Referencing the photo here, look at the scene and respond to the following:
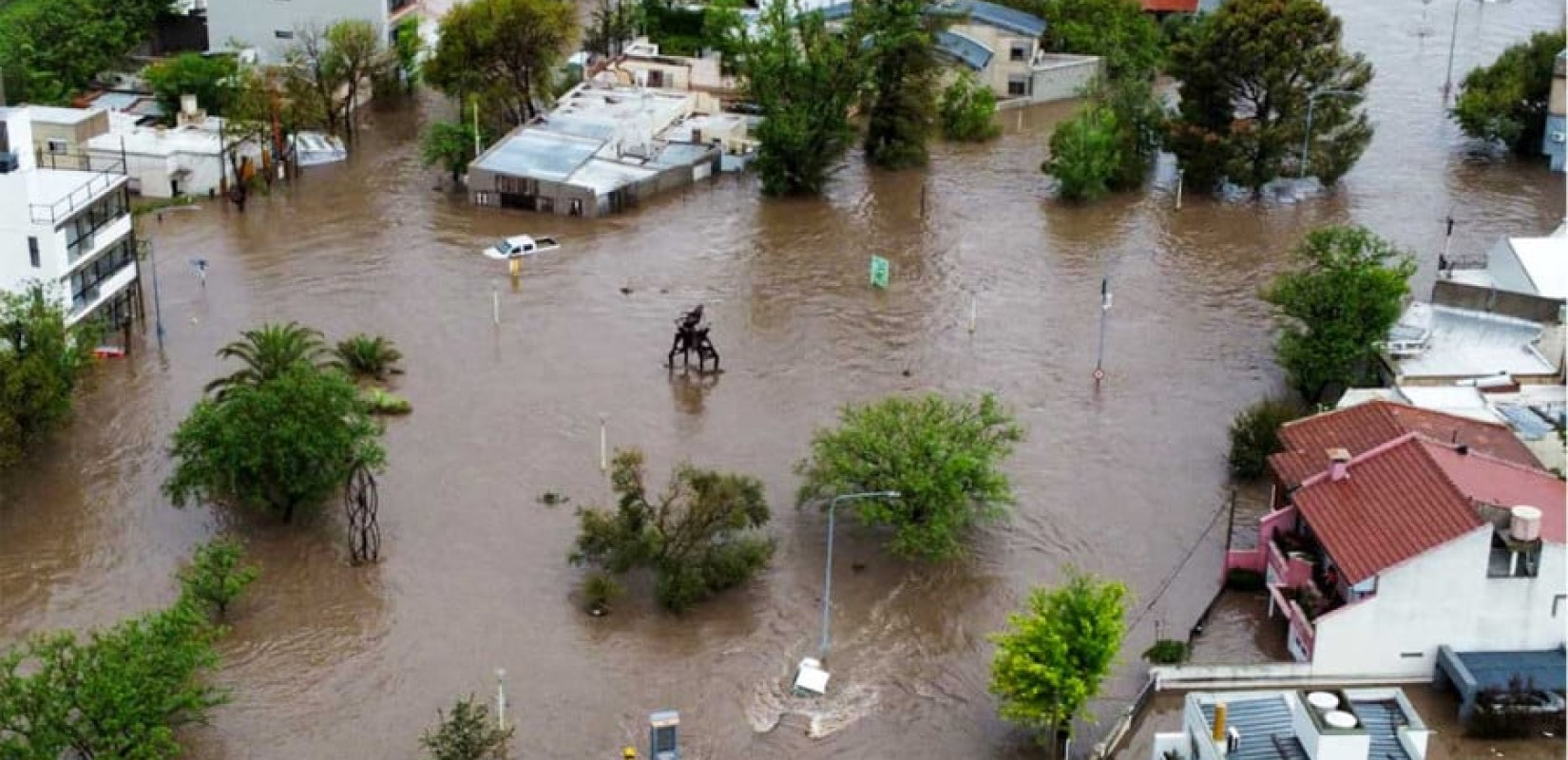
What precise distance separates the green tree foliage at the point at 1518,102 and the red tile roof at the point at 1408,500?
35.9 m

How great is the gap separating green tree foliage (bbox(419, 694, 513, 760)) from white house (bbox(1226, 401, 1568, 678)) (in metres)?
15.0

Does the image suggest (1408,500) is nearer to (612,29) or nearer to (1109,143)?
(1109,143)

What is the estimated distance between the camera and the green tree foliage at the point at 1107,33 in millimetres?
80938

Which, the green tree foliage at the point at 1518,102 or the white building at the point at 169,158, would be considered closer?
the white building at the point at 169,158

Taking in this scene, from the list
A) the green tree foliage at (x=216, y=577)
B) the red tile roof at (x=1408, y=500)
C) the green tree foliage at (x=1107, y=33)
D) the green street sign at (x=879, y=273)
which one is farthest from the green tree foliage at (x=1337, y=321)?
the green tree foliage at (x=1107, y=33)

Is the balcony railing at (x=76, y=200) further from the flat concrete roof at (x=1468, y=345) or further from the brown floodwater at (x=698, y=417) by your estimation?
the flat concrete roof at (x=1468, y=345)

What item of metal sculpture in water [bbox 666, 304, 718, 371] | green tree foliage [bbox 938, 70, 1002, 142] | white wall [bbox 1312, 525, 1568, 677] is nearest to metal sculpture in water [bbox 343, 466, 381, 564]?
metal sculpture in water [bbox 666, 304, 718, 371]

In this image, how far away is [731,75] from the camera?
252ft

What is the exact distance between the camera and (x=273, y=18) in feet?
251

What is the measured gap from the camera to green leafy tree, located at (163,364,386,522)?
4153 cm

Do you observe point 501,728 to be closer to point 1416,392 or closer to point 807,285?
point 1416,392

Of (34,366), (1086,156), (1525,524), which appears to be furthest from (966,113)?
(1525,524)

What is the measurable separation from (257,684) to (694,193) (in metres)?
32.8

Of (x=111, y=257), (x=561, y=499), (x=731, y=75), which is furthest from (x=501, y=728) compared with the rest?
(x=731, y=75)
